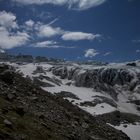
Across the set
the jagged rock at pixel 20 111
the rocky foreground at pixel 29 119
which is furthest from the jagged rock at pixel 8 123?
the jagged rock at pixel 20 111

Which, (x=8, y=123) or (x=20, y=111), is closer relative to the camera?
(x=8, y=123)

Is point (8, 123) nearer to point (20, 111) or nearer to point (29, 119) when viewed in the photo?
point (29, 119)

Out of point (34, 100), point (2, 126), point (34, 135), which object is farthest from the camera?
point (34, 100)

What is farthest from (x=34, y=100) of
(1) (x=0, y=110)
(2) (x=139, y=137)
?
(2) (x=139, y=137)

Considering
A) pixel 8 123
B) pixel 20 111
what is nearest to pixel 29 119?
pixel 20 111

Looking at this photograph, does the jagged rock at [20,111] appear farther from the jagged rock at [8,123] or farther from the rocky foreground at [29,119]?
Result: the jagged rock at [8,123]

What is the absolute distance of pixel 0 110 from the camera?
3794 cm

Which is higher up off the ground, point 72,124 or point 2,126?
point 2,126

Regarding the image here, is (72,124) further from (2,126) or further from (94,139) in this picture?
(2,126)

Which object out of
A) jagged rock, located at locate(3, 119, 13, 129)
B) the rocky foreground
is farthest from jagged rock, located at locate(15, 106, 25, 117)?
jagged rock, located at locate(3, 119, 13, 129)

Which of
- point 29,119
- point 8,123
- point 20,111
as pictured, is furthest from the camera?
point 20,111

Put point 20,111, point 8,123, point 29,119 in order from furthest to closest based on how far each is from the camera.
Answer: point 20,111
point 29,119
point 8,123

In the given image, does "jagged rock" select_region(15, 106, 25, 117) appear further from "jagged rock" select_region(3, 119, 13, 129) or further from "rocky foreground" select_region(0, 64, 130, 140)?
"jagged rock" select_region(3, 119, 13, 129)

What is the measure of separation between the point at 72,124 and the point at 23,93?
11914 mm
